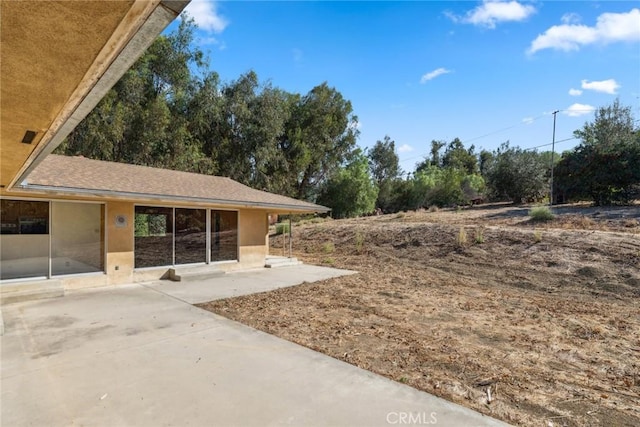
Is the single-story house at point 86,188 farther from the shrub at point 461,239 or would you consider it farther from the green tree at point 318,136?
the green tree at point 318,136

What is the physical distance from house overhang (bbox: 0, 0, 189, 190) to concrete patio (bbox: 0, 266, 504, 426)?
2537 mm

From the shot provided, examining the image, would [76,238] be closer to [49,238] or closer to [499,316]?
[49,238]

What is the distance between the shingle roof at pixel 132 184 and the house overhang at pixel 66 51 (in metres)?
5.40

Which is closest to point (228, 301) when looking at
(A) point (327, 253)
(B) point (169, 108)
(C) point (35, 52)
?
(C) point (35, 52)

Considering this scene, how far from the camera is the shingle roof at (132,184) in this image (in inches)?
290

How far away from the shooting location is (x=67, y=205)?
26.9ft

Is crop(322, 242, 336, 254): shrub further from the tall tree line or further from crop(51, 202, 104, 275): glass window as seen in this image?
the tall tree line

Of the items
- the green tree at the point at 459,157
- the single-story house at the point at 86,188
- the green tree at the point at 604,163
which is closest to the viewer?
the single-story house at the point at 86,188

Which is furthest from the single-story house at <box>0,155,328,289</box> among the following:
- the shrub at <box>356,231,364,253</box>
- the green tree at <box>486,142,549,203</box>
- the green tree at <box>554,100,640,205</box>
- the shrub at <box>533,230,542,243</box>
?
the green tree at <box>486,142,549,203</box>

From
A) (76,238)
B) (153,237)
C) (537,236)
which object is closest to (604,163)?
(537,236)

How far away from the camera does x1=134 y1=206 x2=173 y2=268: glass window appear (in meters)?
9.23

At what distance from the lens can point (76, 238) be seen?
8.30 meters

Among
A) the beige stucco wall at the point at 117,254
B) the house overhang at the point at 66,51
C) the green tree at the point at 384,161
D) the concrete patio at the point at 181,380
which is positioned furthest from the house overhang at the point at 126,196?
the green tree at the point at 384,161

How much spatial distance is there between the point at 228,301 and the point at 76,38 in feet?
20.6
